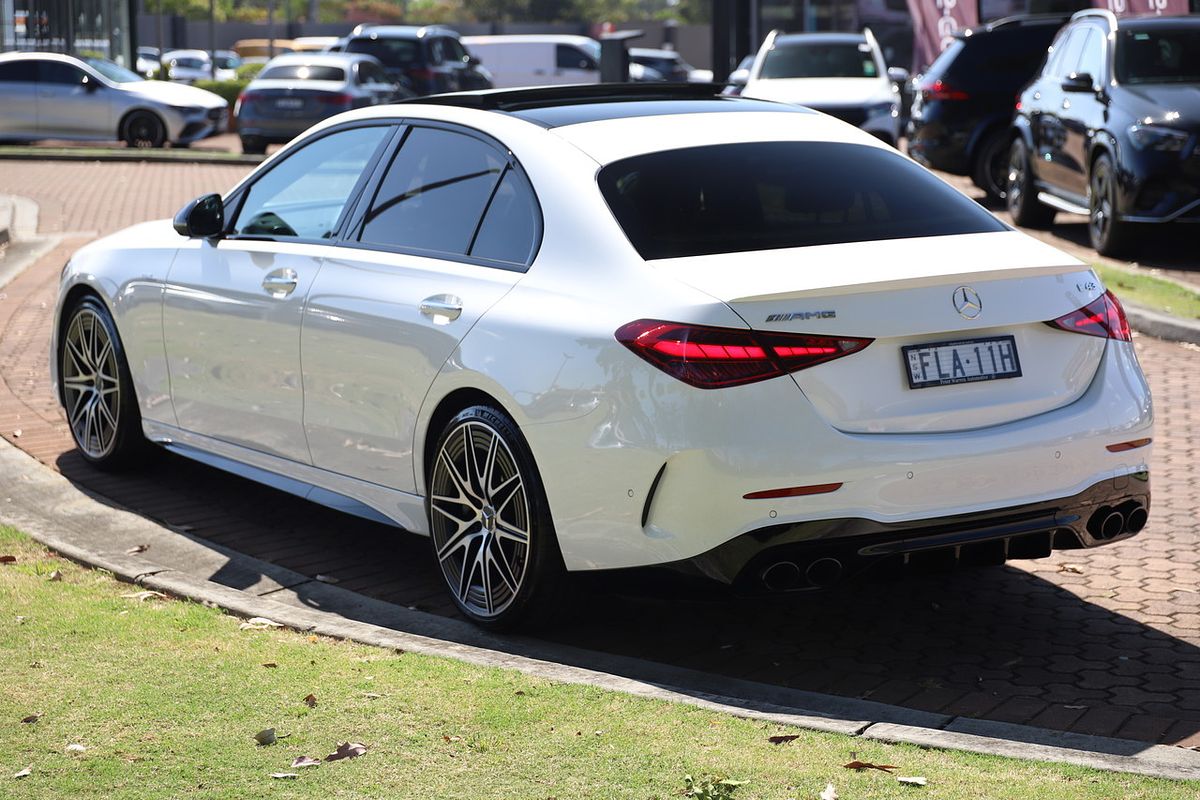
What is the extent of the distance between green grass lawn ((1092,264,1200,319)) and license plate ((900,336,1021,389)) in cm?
638

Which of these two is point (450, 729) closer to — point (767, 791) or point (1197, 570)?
point (767, 791)

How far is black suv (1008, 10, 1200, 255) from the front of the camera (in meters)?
12.9

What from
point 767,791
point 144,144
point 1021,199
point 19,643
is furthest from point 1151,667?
point 144,144

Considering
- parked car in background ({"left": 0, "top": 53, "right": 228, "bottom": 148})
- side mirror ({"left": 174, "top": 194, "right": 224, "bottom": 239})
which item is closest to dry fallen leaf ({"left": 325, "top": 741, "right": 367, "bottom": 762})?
side mirror ({"left": 174, "top": 194, "right": 224, "bottom": 239})

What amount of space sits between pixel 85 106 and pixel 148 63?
84.0ft

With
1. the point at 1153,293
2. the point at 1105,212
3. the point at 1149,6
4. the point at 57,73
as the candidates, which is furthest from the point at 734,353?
the point at 57,73

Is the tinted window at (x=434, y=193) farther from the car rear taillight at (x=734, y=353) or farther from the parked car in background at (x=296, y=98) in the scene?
the parked car in background at (x=296, y=98)

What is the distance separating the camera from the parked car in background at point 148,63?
145 feet

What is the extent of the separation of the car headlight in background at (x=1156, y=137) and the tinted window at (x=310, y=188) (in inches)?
321

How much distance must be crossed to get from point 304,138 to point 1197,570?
3688 mm

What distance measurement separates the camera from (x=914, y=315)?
4.85m

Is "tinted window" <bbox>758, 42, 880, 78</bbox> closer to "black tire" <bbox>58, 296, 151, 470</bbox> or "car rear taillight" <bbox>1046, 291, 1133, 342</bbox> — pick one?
"black tire" <bbox>58, 296, 151, 470</bbox>

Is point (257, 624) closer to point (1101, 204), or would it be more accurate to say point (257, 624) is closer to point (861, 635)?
point (861, 635)

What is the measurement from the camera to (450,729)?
174 inches
